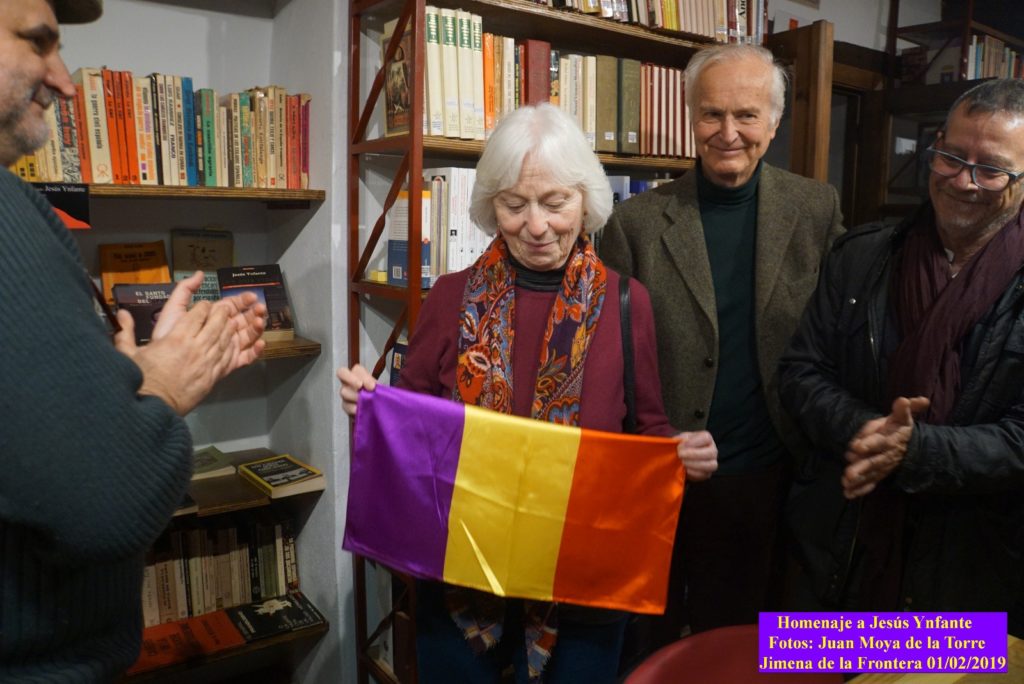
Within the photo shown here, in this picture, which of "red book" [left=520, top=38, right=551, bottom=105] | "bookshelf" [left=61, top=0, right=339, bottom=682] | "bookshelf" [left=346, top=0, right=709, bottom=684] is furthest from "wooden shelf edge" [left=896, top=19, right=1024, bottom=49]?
"bookshelf" [left=61, top=0, right=339, bottom=682]

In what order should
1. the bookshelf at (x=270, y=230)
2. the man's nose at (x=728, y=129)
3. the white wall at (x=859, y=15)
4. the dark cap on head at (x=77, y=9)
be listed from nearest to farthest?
the dark cap on head at (x=77, y=9), the man's nose at (x=728, y=129), the bookshelf at (x=270, y=230), the white wall at (x=859, y=15)

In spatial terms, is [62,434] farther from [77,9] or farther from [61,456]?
[77,9]

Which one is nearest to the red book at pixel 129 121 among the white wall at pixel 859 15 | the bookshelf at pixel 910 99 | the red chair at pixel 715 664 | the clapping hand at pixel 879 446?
the red chair at pixel 715 664

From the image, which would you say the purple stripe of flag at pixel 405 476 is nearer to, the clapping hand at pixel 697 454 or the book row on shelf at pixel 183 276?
the clapping hand at pixel 697 454

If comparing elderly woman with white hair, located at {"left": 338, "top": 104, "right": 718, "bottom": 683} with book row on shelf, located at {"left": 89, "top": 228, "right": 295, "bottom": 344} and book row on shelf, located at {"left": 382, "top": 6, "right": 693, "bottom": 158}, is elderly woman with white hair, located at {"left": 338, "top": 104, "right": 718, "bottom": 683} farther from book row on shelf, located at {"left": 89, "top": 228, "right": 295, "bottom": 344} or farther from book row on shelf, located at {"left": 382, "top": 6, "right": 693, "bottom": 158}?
book row on shelf, located at {"left": 89, "top": 228, "right": 295, "bottom": 344}

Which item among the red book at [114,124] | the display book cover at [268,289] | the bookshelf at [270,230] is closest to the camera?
the red book at [114,124]

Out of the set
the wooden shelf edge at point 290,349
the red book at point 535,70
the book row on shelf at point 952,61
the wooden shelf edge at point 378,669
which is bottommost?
the wooden shelf edge at point 378,669

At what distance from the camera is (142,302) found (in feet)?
7.00

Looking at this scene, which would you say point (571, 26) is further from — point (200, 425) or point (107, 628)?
point (107, 628)

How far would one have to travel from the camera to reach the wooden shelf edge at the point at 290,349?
2174 millimetres

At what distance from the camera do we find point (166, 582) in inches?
90.4

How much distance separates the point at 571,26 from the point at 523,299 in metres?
1.22

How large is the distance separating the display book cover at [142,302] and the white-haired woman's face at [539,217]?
112 cm

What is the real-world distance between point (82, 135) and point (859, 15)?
151 inches
